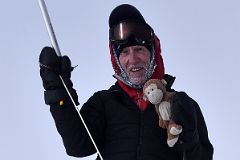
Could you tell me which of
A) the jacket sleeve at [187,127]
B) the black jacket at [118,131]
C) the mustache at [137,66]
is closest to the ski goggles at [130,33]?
the mustache at [137,66]

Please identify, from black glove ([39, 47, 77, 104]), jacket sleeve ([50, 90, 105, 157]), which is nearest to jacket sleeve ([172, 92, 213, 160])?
jacket sleeve ([50, 90, 105, 157])

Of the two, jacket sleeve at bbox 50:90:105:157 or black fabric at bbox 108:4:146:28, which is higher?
black fabric at bbox 108:4:146:28

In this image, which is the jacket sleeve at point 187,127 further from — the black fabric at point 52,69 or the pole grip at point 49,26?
the pole grip at point 49,26

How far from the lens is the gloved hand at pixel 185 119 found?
257cm

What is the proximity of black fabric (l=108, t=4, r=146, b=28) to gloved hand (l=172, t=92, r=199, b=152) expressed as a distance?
78 centimetres

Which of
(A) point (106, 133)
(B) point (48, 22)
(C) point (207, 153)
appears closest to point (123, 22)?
(B) point (48, 22)

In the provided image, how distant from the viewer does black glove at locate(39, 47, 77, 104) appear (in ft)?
8.68

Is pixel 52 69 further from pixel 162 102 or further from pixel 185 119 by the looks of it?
pixel 185 119

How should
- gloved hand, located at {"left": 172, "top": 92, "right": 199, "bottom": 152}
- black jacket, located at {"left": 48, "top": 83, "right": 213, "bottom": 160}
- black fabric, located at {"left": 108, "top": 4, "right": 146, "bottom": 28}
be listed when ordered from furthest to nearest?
black fabric, located at {"left": 108, "top": 4, "right": 146, "bottom": 28}, black jacket, located at {"left": 48, "top": 83, "right": 213, "bottom": 160}, gloved hand, located at {"left": 172, "top": 92, "right": 199, "bottom": 152}

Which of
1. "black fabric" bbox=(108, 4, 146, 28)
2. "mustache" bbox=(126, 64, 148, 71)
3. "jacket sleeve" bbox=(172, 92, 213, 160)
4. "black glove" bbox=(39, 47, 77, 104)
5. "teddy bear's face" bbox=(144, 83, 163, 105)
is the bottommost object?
"jacket sleeve" bbox=(172, 92, 213, 160)

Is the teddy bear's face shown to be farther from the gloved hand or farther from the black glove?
the black glove

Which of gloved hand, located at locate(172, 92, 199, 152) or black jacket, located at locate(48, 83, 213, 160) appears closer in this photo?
gloved hand, located at locate(172, 92, 199, 152)

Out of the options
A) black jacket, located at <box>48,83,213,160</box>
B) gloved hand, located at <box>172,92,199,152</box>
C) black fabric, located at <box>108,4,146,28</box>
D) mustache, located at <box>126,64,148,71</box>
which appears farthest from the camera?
black fabric, located at <box>108,4,146,28</box>

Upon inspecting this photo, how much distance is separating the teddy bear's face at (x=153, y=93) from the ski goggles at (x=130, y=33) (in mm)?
441
